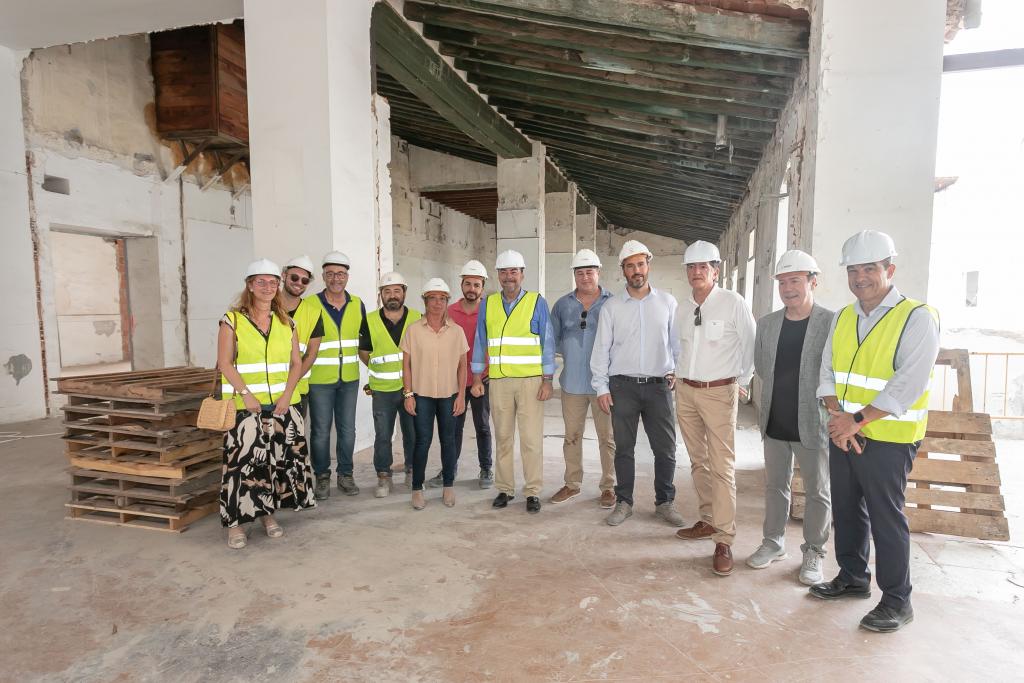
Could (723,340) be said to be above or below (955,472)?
above

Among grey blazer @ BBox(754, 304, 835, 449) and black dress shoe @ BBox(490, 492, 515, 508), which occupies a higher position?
grey blazer @ BBox(754, 304, 835, 449)

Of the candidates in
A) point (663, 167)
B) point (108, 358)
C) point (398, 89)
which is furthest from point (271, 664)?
point (108, 358)

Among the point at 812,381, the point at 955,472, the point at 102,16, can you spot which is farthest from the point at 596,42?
the point at 102,16

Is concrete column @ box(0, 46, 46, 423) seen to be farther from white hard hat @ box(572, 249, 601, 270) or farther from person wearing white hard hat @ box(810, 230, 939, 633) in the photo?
person wearing white hard hat @ box(810, 230, 939, 633)

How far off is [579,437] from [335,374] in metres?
1.97

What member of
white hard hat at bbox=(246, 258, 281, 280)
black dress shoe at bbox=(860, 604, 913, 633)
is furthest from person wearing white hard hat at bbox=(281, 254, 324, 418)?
black dress shoe at bbox=(860, 604, 913, 633)

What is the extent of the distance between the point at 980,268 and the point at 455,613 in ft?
53.7

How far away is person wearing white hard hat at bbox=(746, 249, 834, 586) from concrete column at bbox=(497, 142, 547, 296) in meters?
6.39

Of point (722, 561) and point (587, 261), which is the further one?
point (587, 261)

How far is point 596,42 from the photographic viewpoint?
212 inches

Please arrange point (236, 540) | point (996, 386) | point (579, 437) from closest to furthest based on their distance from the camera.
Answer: point (236, 540), point (579, 437), point (996, 386)

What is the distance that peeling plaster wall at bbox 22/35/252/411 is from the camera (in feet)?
24.8

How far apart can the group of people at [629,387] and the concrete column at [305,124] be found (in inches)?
41.1

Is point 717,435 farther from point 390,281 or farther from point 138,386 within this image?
point 138,386
